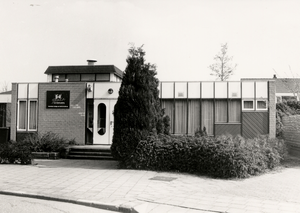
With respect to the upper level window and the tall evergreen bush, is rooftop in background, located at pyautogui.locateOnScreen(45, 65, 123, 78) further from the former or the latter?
the tall evergreen bush

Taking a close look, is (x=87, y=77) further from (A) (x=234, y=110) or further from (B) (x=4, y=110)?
(A) (x=234, y=110)

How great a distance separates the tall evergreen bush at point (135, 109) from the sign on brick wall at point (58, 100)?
22.6 ft

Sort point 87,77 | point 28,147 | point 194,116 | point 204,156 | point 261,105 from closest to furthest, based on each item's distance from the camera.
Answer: point 204,156, point 28,147, point 261,105, point 194,116, point 87,77

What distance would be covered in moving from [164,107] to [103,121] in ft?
11.2

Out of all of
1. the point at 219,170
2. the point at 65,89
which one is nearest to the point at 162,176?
the point at 219,170

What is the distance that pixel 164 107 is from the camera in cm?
1805

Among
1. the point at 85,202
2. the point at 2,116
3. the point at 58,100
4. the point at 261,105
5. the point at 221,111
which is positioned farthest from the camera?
the point at 2,116

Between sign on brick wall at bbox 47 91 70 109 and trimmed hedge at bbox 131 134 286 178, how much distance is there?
26.4 ft

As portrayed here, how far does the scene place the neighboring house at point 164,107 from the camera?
17.3m

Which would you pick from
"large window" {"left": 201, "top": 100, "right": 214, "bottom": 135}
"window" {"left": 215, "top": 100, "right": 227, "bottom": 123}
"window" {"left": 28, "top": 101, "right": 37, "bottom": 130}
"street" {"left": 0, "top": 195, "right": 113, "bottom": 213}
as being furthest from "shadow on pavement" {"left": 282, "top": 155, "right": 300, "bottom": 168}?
"window" {"left": 28, "top": 101, "right": 37, "bottom": 130}

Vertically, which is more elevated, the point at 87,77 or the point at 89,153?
the point at 87,77

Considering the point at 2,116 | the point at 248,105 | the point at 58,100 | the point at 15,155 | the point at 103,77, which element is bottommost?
the point at 15,155

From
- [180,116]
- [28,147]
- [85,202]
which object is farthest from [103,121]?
[85,202]

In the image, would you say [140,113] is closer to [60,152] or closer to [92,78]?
[60,152]
